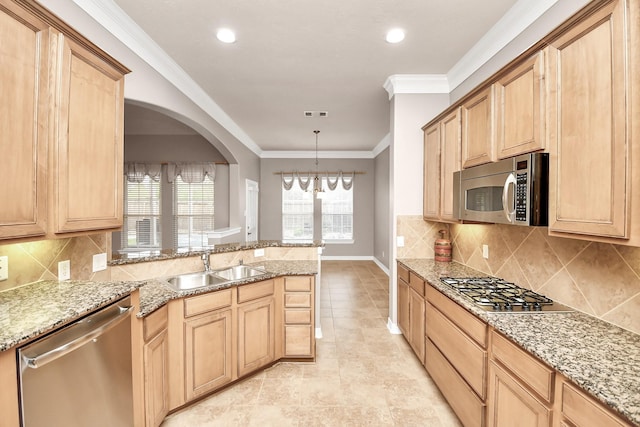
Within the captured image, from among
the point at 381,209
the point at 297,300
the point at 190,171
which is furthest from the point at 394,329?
the point at 190,171

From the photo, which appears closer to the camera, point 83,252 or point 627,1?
point 627,1

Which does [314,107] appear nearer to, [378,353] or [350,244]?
[378,353]

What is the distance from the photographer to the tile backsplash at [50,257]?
160 centimetres

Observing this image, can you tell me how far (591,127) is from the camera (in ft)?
4.32

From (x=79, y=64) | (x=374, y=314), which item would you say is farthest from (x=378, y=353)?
(x=79, y=64)

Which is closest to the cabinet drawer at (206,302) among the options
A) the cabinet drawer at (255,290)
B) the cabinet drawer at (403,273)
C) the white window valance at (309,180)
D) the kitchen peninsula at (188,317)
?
the kitchen peninsula at (188,317)

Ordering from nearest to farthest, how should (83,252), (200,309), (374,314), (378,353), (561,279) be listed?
(561,279) → (83,252) → (200,309) → (378,353) → (374,314)

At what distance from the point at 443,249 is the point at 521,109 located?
5.69ft

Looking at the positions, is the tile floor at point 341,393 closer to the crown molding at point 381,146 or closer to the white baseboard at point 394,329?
the white baseboard at point 394,329

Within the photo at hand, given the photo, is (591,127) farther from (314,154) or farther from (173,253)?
(314,154)

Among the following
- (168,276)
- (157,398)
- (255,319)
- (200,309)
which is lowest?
(157,398)

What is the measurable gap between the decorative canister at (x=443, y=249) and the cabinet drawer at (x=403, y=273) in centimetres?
39

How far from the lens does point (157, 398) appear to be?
195 centimetres

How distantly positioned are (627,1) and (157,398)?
315cm
